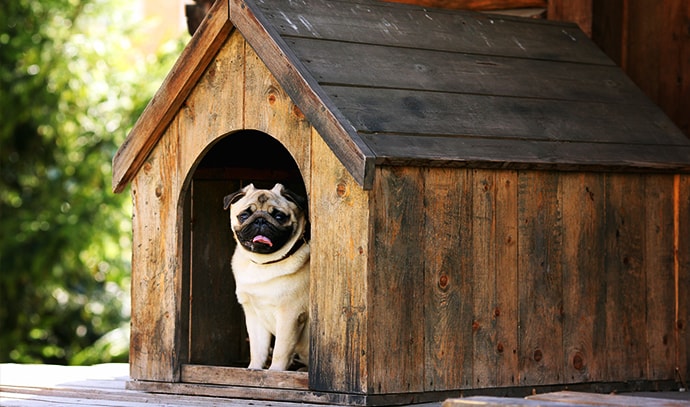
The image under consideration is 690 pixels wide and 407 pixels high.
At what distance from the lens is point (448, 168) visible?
15.9 feet

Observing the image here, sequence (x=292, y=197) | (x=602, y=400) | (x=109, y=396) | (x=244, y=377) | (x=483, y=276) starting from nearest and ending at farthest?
(x=602, y=400) → (x=483, y=276) → (x=244, y=377) → (x=109, y=396) → (x=292, y=197)

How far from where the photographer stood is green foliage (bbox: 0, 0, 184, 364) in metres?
12.4

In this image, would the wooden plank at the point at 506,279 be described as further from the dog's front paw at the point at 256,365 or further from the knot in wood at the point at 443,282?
the dog's front paw at the point at 256,365

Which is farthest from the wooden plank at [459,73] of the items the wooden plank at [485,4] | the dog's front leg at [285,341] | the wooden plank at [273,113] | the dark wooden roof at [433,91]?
the dog's front leg at [285,341]

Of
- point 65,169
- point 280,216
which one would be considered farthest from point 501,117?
point 65,169

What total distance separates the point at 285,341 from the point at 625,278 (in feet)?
4.81

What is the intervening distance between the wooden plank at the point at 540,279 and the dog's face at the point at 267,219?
37.3 inches

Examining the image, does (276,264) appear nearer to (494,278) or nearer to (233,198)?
(233,198)

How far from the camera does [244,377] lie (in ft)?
16.7

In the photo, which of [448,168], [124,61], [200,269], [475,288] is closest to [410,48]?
[448,168]

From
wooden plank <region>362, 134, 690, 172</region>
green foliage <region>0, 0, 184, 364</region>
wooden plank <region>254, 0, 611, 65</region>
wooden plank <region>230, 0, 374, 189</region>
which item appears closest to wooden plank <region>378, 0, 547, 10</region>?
wooden plank <region>254, 0, 611, 65</region>

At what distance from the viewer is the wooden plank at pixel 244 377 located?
4.91 metres

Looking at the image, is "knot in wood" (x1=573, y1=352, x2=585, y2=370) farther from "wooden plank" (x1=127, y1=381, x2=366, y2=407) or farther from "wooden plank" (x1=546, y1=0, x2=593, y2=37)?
"wooden plank" (x1=546, y1=0, x2=593, y2=37)

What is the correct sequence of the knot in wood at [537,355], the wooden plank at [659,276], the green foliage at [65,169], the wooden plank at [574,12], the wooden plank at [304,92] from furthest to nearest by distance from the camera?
the green foliage at [65,169]
the wooden plank at [574,12]
the wooden plank at [659,276]
the knot in wood at [537,355]
the wooden plank at [304,92]
